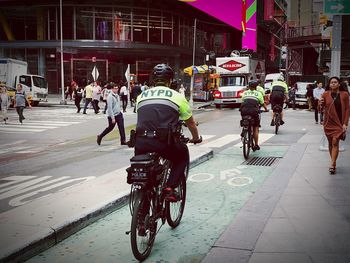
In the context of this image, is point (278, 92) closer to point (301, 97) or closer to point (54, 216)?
point (54, 216)

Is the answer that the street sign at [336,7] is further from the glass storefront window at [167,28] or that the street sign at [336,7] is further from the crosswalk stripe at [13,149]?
the glass storefront window at [167,28]

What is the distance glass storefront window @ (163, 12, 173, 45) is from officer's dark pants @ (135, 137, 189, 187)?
A: 45247mm

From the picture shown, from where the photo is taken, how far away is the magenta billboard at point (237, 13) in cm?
4815

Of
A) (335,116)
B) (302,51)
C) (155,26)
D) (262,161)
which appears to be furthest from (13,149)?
(302,51)

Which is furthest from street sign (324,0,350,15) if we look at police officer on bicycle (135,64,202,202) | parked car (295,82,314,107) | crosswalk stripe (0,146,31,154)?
parked car (295,82,314,107)

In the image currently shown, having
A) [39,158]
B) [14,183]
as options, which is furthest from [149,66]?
[14,183]

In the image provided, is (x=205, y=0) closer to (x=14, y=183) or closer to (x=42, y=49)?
(x=42, y=49)

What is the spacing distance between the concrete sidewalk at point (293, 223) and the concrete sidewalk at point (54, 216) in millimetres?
1720

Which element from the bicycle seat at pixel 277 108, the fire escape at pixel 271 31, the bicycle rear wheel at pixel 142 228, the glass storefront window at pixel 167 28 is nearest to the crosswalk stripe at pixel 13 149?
the bicycle seat at pixel 277 108

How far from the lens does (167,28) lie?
162 ft

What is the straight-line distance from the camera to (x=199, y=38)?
57094mm

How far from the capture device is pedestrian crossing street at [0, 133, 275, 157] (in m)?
13.2

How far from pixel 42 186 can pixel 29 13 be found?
1695 inches

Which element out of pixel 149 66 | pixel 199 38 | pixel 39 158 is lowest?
pixel 39 158
